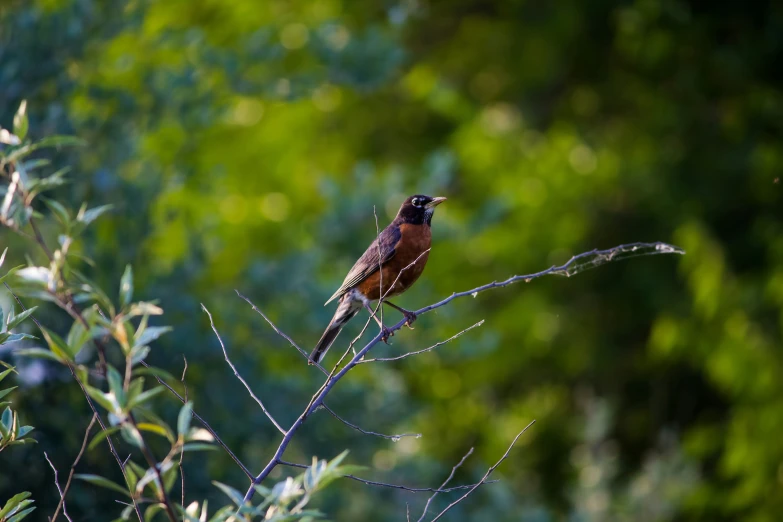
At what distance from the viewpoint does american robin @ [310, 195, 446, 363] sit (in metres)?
5.50

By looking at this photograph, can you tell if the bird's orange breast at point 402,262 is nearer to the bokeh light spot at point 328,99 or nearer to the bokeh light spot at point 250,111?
the bokeh light spot at point 328,99

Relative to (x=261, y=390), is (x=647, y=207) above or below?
below

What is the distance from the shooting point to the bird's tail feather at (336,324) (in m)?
5.55

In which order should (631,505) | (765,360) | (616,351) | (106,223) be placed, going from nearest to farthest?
(106,223)
(631,505)
(765,360)
(616,351)

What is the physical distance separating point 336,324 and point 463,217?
22.4 feet

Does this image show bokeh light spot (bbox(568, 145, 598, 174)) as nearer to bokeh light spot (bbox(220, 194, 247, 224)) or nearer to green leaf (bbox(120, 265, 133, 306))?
bokeh light spot (bbox(220, 194, 247, 224))

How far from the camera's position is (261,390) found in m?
8.19

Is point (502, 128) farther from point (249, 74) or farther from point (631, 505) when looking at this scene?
point (631, 505)

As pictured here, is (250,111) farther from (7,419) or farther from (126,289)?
(126,289)

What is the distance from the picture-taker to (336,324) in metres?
5.71

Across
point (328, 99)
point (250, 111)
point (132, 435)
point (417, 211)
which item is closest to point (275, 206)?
point (328, 99)

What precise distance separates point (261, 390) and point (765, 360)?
625 cm

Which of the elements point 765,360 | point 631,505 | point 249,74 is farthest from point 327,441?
point 765,360

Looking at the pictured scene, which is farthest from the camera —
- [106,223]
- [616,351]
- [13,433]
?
[616,351]
